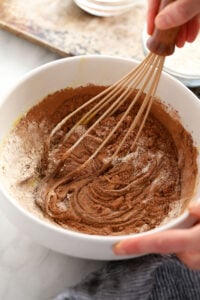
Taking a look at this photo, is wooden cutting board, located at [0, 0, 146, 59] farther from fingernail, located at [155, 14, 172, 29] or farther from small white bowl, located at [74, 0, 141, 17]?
fingernail, located at [155, 14, 172, 29]

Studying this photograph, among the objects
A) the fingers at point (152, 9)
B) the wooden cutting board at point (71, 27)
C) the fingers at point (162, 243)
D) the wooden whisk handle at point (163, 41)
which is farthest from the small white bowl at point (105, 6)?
the fingers at point (162, 243)

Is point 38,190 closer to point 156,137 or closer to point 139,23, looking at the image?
point 156,137

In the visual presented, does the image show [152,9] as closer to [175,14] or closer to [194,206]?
[175,14]

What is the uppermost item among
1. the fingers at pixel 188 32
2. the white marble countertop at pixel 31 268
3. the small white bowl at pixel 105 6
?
the fingers at pixel 188 32

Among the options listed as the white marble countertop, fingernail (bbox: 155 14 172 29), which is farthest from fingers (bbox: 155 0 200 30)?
the white marble countertop

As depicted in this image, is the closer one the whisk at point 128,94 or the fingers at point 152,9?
the whisk at point 128,94

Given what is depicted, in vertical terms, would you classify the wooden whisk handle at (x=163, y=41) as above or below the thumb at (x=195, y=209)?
above

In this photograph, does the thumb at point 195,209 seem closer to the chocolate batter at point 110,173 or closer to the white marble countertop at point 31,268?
the chocolate batter at point 110,173
